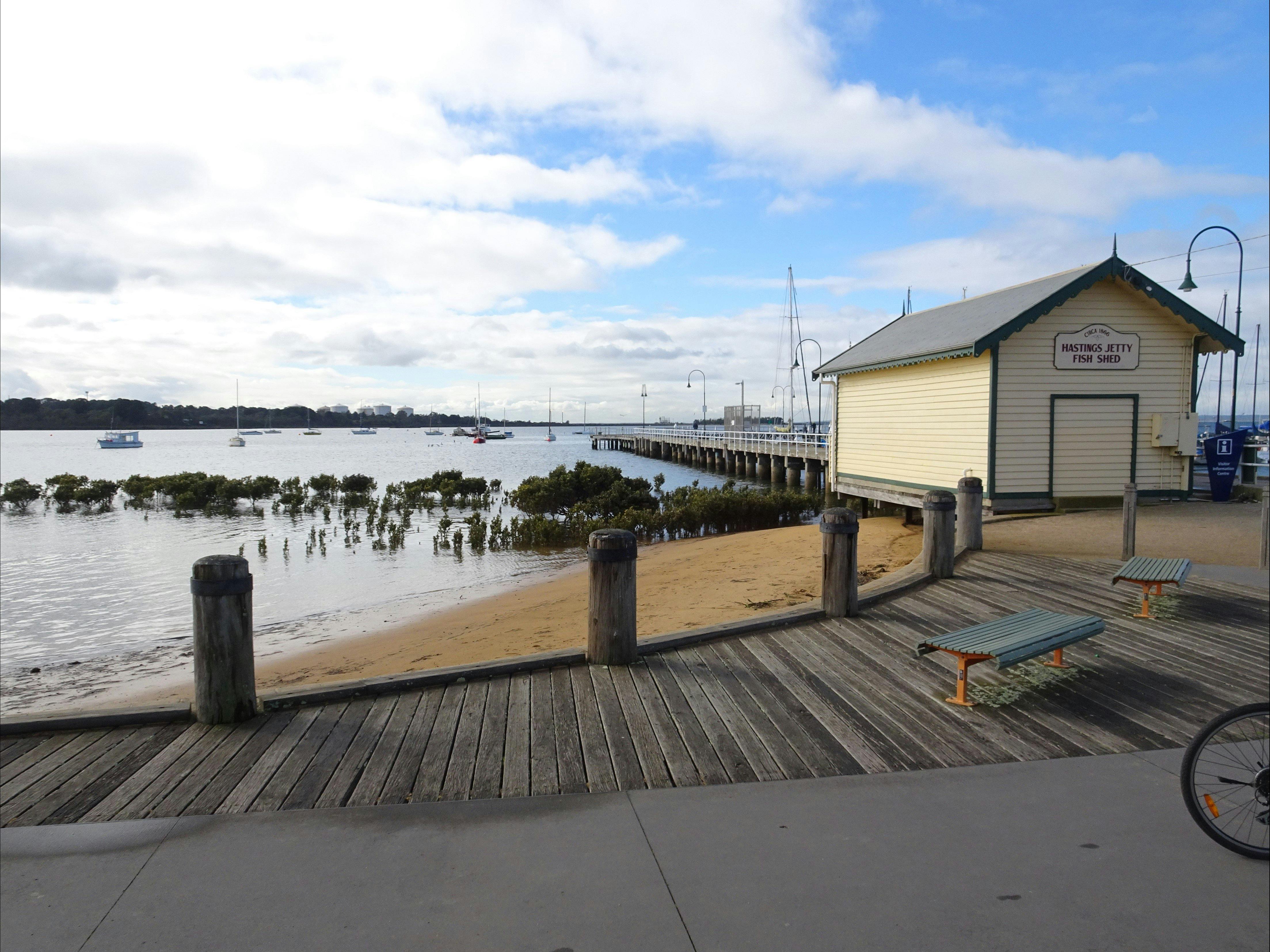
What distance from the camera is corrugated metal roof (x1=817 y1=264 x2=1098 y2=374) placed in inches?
608

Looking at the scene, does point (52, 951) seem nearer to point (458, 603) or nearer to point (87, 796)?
point (87, 796)

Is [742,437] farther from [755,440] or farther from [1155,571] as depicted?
[1155,571]

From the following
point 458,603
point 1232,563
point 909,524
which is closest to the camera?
point 1232,563

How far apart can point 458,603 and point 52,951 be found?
11.7m

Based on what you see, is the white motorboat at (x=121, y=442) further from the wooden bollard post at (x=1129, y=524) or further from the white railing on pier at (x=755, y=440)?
the wooden bollard post at (x=1129, y=524)

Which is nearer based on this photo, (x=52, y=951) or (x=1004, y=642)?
(x=52, y=951)

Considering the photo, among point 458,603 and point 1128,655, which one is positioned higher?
point 1128,655

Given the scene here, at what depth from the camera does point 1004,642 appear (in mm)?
5215

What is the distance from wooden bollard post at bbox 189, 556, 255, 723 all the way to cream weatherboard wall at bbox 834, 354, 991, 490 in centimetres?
1395

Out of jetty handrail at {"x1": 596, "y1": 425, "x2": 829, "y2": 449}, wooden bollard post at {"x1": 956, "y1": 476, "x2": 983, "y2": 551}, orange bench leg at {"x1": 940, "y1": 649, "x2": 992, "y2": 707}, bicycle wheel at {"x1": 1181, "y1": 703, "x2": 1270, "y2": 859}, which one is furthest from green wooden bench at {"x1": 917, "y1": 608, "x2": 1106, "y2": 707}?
jetty handrail at {"x1": 596, "y1": 425, "x2": 829, "y2": 449}

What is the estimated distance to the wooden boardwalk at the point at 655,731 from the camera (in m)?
4.05

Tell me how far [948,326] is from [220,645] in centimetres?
1676

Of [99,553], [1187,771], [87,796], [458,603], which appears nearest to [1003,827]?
[1187,771]

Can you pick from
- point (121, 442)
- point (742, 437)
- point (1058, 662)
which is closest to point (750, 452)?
point (742, 437)
